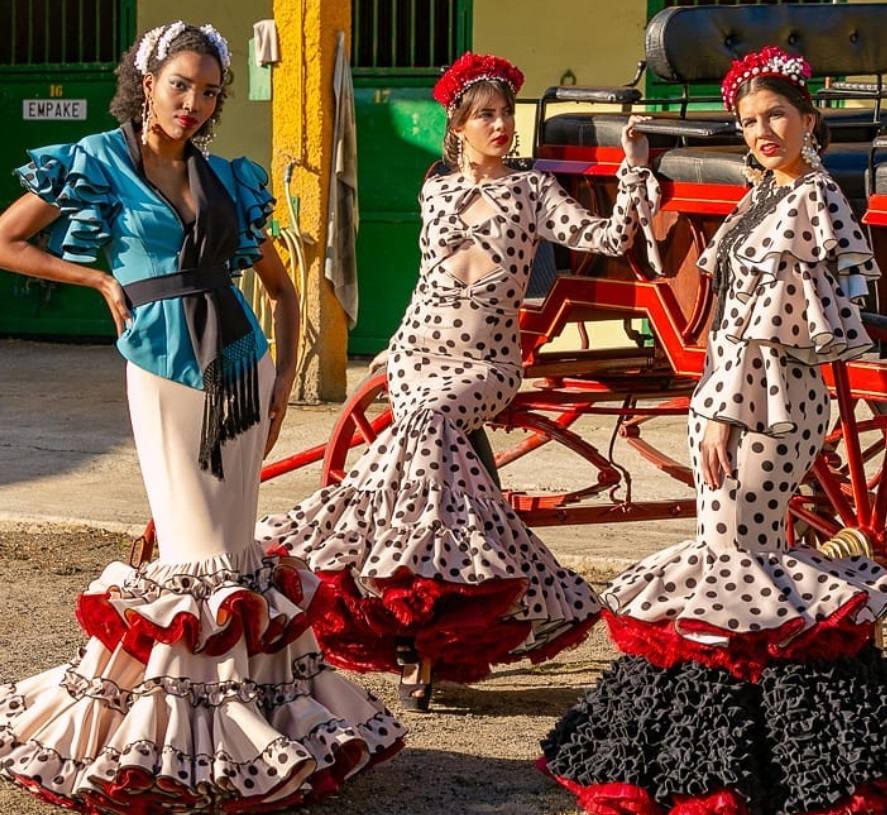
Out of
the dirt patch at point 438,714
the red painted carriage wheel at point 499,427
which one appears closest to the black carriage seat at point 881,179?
the red painted carriage wheel at point 499,427

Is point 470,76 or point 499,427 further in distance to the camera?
point 499,427

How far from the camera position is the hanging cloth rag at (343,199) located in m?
11.0

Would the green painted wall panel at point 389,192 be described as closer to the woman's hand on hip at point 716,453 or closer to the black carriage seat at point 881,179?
the black carriage seat at point 881,179

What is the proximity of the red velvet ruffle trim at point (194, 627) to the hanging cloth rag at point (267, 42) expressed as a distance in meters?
6.80

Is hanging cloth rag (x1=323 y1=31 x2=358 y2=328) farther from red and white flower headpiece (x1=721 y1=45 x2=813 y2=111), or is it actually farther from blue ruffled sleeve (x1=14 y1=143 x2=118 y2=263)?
red and white flower headpiece (x1=721 y1=45 x2=813 y2=111)

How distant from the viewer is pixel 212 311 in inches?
181

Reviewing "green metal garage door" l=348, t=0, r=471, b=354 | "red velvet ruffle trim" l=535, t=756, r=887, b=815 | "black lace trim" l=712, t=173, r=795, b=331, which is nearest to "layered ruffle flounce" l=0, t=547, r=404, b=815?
"red velvet ruffle trim" l=535, t=756, r=887, b=815

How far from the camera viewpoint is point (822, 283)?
14.6 feet

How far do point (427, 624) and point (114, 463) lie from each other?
4536 millimetres

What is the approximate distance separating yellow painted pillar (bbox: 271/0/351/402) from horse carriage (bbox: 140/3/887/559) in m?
4.01

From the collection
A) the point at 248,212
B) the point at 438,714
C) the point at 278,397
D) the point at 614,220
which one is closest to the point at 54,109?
the point at 614,220

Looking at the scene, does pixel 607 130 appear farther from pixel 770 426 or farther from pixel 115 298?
pixel 115 298

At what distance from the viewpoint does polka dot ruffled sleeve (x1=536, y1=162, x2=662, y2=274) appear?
579 centimetres

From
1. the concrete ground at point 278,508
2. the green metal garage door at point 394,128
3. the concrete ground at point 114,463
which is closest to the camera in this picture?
the concrete ground at point 278,508
